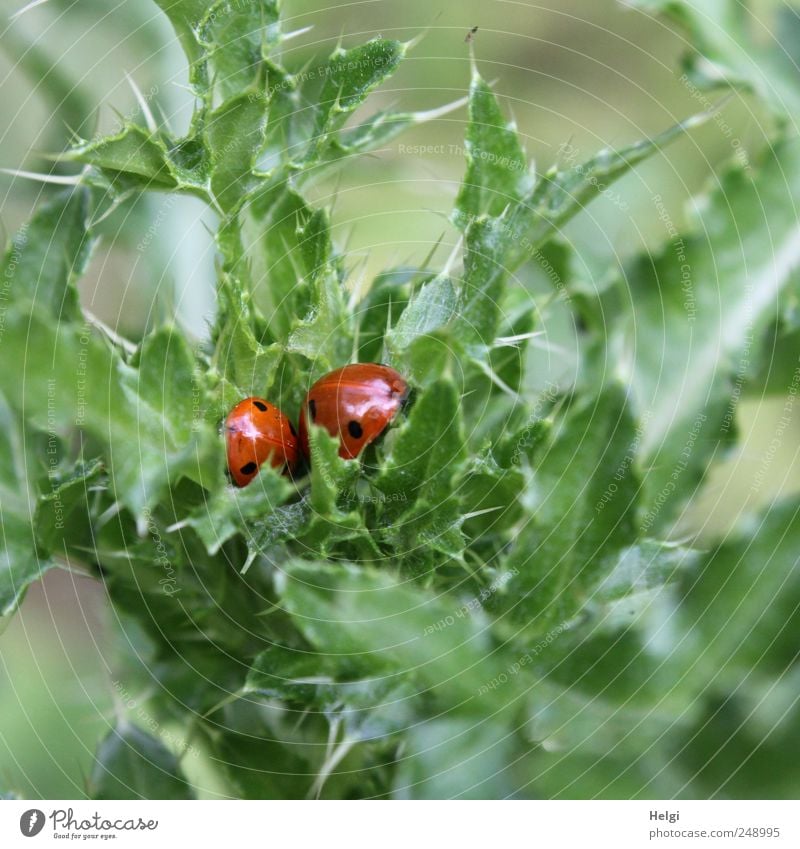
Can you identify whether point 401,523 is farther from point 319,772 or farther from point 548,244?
point 548,244

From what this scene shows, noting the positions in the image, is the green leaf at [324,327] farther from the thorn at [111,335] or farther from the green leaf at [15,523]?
the green leaf at [15,523]

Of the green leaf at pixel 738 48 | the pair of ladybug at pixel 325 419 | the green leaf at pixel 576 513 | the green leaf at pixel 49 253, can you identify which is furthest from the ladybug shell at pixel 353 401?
the green leaf at pixel 738 48

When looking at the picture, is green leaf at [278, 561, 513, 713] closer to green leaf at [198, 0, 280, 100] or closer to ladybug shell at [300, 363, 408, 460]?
ladybug shell at [300, 363, 408, 460]

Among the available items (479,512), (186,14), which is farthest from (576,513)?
(186,14)

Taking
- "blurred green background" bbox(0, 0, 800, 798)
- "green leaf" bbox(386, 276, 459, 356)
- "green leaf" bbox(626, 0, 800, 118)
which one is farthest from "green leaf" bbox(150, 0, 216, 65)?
"green leaf" bbox(626, 0, 800, 118)

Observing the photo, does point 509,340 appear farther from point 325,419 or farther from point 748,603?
point 748,603

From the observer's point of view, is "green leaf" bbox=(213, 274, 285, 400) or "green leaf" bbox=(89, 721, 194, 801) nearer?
"green leaf" bbox=(213, 274, 285, 400)
